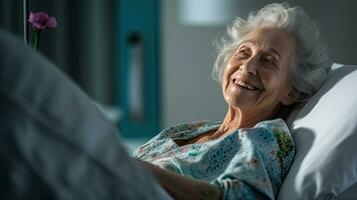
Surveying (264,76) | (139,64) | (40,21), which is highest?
(40,21)

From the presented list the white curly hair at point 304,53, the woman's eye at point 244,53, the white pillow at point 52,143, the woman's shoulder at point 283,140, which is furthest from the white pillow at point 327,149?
the white pillow at point 52,143

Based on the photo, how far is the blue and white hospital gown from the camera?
141 cm

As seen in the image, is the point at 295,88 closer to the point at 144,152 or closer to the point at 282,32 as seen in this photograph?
the point at 282,32

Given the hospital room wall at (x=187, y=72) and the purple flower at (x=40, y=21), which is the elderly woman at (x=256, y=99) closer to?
the purple flower at (x=40, y=21)

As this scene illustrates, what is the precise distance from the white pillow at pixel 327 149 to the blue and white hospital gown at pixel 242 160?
0.04 m

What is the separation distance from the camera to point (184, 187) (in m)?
1.37

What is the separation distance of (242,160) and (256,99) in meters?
0.33

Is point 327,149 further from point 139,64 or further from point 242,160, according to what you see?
point 139,64

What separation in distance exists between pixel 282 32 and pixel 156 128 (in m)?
2.42

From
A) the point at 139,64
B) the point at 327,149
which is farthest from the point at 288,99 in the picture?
the point at 139,64

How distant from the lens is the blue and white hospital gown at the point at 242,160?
1411mm

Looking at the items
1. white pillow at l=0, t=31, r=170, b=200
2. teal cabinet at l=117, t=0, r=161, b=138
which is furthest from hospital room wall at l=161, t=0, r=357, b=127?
white pillow at l=0, t=31, r=170, b=200

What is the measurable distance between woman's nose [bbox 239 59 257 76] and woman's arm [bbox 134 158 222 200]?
46cm

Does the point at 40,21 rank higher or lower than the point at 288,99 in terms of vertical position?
higher
